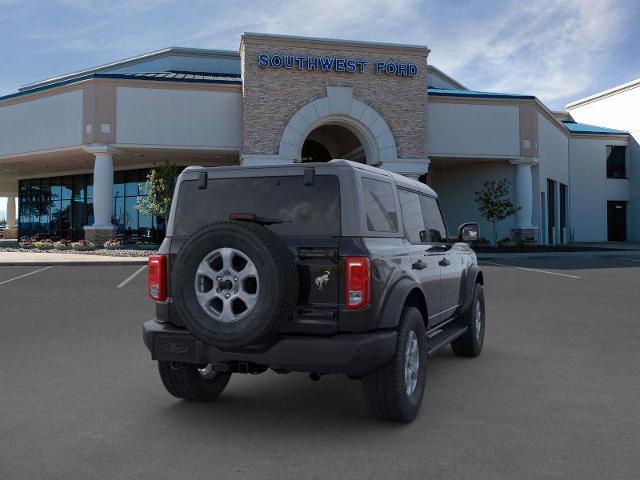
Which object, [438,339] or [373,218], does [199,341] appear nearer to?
[373,218]

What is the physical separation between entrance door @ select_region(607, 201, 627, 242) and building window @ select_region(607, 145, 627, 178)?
2.15m

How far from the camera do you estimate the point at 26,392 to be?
5.47m

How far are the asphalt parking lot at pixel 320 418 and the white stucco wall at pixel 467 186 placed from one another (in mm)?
27343

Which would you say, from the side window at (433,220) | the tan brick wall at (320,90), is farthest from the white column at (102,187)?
the side window at (433,220)

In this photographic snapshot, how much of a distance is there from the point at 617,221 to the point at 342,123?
26.3 meters

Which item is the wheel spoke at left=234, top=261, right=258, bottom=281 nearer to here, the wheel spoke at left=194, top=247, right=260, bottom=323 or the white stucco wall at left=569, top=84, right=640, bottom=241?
the wheel spoke at left=194, top=247, right=260, bottom=323

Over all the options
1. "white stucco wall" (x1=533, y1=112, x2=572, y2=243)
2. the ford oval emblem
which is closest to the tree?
"white stucco wall" (x1=533, y1=112, x2=572, y2=243)

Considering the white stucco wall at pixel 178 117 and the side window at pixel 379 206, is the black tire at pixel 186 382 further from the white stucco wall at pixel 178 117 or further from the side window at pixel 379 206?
the white stucco wall at pixel 178 117

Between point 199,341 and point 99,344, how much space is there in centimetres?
378

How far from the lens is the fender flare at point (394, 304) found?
4.38m

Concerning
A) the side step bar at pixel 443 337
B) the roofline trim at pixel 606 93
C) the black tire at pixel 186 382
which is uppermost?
the roofline trim at pixel 606 93

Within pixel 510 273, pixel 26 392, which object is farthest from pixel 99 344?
pixel 510 273

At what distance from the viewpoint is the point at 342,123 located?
31.0 metres

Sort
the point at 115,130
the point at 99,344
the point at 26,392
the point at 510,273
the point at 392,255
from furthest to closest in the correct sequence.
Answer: the point at 115,130 → the point at 510,273 → the point at 99,344 → the point at 26,392 → the point at 392,255
